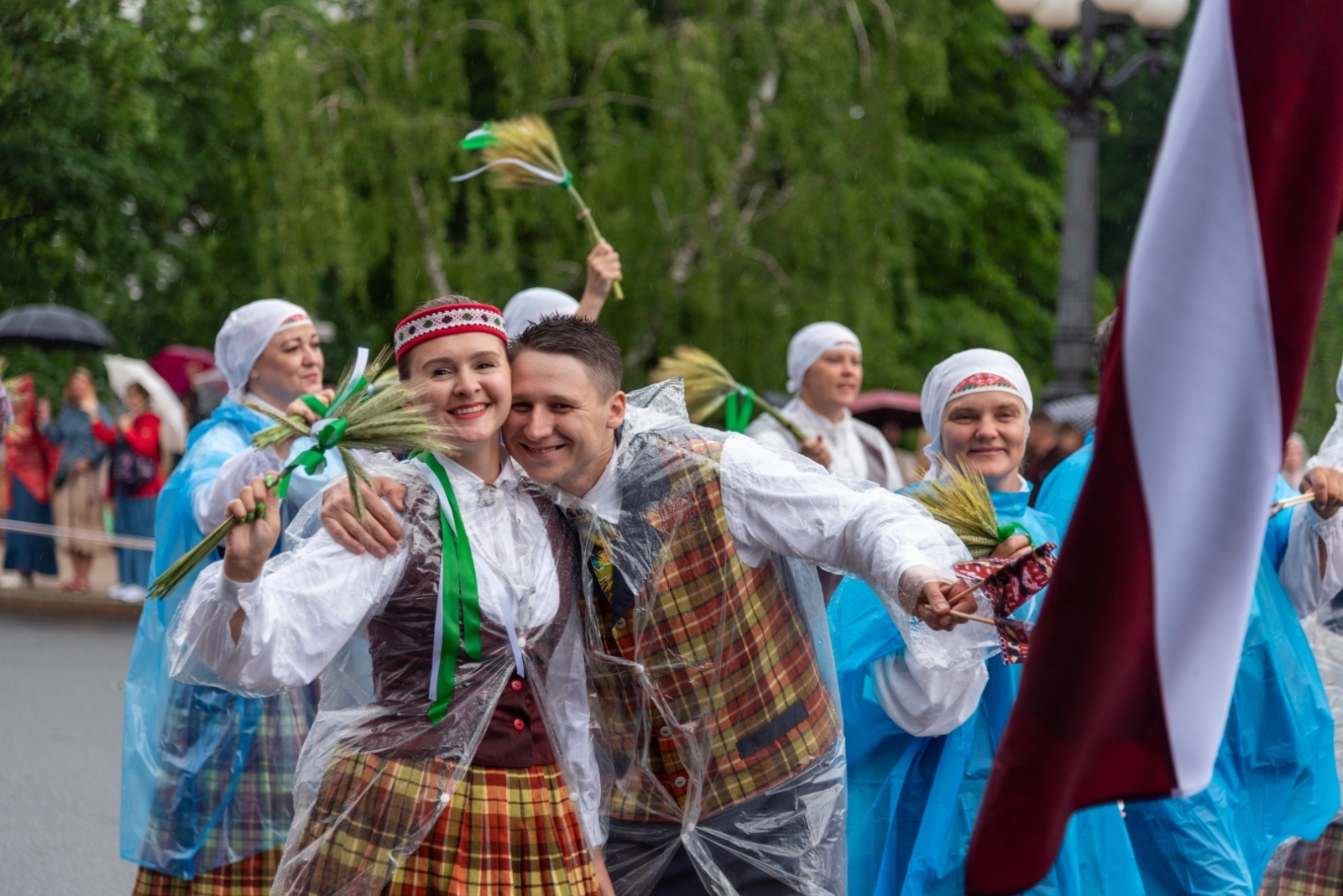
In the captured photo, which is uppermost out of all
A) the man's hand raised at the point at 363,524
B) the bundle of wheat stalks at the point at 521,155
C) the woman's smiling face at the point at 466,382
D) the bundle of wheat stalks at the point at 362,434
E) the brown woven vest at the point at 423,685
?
the bundle of wheat stalks at the point at 521,155

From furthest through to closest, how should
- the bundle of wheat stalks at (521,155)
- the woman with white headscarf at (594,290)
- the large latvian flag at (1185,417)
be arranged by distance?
the bundle of wheat stalks at (521,155) < the woman with white headscarf at (594,290) < the large latvian flag at (1185,417)

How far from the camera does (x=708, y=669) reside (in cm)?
332

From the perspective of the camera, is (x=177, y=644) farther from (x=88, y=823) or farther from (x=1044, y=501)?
(x=88, y=823)

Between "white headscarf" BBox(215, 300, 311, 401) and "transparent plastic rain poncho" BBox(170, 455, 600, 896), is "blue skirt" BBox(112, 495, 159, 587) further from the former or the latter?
"transparent plastic rain poncho" BBox(170, 455, 600, 896)

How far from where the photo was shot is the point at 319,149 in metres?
15.3

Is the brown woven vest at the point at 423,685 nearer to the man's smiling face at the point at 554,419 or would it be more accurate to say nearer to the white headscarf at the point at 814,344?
the man's smiling face at the point at 554,419

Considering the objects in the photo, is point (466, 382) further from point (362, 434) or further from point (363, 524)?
point (363, 524)

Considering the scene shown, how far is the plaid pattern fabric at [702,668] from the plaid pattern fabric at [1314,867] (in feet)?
5.65

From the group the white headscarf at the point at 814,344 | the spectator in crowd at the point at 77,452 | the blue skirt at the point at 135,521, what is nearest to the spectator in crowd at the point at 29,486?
the spectator in crowd at the point at 77,452

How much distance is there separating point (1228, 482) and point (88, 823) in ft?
19.1

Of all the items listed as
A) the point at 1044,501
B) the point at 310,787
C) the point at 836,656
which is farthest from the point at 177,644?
the point at 1044,501

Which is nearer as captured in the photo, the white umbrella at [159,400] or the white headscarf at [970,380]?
the white headscarf at [970,380]

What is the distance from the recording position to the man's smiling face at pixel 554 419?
10.5 ft

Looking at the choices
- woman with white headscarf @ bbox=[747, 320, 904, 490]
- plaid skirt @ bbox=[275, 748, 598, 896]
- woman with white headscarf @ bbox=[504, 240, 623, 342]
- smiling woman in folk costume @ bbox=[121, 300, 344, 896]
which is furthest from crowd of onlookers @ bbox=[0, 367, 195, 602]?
plaid skirt @ bbox=[275, 748, 598, 896]
